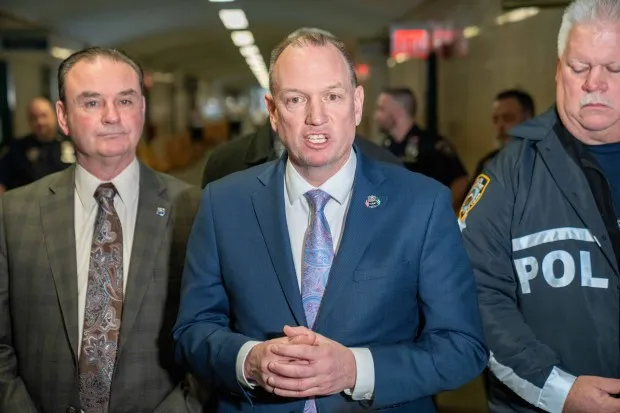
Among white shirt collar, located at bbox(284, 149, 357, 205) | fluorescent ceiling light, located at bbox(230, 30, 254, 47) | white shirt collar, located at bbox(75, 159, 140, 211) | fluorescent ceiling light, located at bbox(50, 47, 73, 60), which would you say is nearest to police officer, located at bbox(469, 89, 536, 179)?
white shirt collar, located at bbox(75, 159, 140, 211)

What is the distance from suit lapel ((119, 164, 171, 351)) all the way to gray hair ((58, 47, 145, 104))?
287mm

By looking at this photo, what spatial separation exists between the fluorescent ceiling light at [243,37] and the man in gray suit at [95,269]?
6341 millimetres

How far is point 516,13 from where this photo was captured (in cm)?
705

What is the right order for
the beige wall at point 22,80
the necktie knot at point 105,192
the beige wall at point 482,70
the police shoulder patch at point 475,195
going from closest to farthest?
1. the police shoulder patch at point 475,195
2. the necktie knot at point 105,192
3. the beige wall at point 482,70
4. the beige wall at point 22,80

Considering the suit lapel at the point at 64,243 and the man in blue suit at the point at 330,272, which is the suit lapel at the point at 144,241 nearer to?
the suit lapel at the point at 64,243

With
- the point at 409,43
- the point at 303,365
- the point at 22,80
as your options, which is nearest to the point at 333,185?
the point at 303,365

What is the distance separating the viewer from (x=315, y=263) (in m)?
1.77

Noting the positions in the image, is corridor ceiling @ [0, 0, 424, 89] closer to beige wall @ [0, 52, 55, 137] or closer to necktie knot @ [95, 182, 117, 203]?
beige wall @ [0, 52, 55, 137]

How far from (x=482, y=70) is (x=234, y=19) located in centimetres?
254

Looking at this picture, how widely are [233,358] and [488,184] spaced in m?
0.83

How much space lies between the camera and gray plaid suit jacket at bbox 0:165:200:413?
211 centimetres

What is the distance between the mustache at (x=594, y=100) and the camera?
A: 77.9 inches

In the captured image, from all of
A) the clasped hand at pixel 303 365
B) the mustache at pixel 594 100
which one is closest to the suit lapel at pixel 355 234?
the clasped hand at pixel 303 365

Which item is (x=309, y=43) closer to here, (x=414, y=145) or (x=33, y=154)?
(x=414, y=145)
